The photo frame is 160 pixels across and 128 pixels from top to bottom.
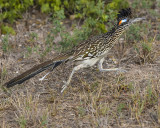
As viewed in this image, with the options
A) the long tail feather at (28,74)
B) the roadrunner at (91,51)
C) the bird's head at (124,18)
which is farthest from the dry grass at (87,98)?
the bird's head at (124,18)

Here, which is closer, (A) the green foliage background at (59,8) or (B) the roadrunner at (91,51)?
(B) the roadrunner at (91,51)

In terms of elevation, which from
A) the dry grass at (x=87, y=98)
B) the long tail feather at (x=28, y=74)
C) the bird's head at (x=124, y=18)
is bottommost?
the dry grass at (x=87, y=98)

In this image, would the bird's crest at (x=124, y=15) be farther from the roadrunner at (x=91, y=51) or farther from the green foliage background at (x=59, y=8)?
the green foliage background at (x=59, y=8)

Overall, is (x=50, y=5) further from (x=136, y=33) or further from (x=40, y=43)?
(x=136, y=33)

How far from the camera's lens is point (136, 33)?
256 inches

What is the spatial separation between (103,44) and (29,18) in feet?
9.91

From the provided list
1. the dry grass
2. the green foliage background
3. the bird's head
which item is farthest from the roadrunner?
the green foliage background

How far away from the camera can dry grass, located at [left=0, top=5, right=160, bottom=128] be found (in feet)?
13.8

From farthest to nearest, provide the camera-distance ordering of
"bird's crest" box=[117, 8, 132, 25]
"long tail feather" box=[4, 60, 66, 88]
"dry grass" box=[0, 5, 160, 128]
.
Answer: "bird's crest" box=[117, 8, 132, 25], "long tail feather" box=[4, 60, 66, 88], "dry grass" box=[0, 5, 160, 128]

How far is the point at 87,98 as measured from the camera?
4648mm

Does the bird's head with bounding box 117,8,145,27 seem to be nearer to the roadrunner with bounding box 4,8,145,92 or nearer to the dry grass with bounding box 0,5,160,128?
the roadrunner with bounding box 4,8,145,92

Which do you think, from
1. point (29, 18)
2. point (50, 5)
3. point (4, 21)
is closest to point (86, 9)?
point (50, 5)

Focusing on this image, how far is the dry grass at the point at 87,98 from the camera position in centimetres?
421

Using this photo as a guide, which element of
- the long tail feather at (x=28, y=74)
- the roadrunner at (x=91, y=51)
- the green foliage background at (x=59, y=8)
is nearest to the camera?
the long tail feather at (x=28, y=74)
